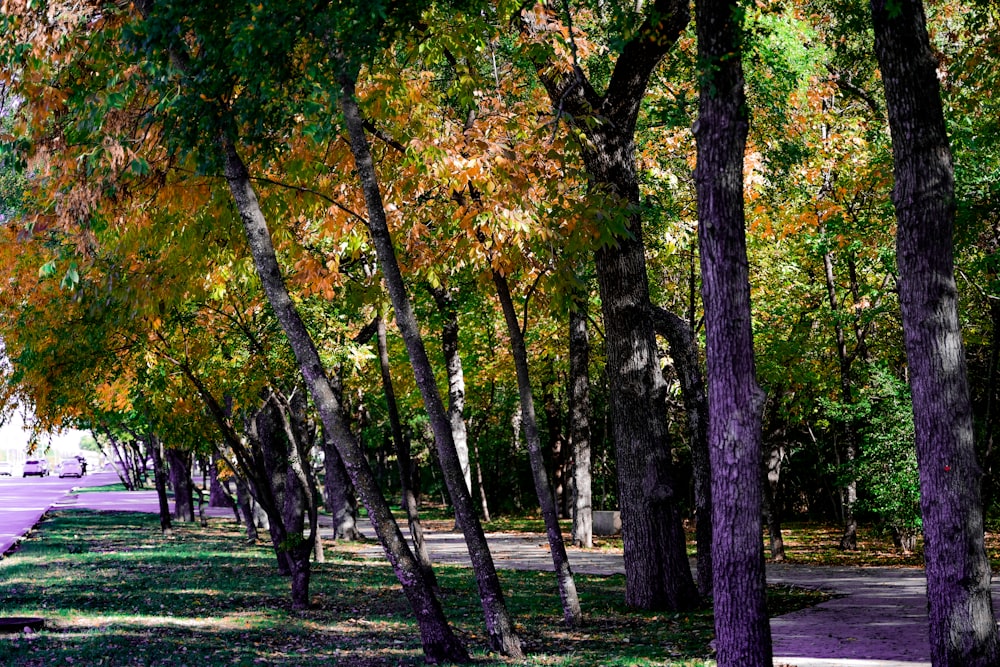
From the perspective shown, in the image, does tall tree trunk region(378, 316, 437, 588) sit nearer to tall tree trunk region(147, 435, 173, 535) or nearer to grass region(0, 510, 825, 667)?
grass region(0, 510, 825, 667)

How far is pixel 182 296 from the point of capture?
11.7 metres

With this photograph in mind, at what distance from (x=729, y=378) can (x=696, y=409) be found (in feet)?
22.0

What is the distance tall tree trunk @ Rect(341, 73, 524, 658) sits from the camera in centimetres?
1006

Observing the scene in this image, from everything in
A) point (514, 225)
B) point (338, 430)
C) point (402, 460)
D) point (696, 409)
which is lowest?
point (402, 460)

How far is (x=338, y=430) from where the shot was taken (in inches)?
388

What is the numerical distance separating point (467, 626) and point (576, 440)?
1351 cm

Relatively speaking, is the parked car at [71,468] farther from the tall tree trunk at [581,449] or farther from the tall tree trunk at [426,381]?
the tall tree trunk at [426,381]

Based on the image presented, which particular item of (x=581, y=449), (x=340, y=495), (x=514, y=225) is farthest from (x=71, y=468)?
(x=514, y=225)

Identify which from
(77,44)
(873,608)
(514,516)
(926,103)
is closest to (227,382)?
(77,44)

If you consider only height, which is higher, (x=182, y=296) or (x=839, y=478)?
(x=182, y=296)

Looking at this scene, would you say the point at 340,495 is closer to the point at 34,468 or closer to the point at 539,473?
the point at 539,473

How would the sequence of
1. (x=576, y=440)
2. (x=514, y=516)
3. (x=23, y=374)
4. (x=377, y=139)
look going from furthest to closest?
1. (x=514, y=516)
2. (x=576, y=440)
3. (x=23, y=374)
4. (x=377, y=139)

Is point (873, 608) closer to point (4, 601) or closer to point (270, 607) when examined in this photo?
point (270, 607)

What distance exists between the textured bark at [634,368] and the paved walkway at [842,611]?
1.60 metres
